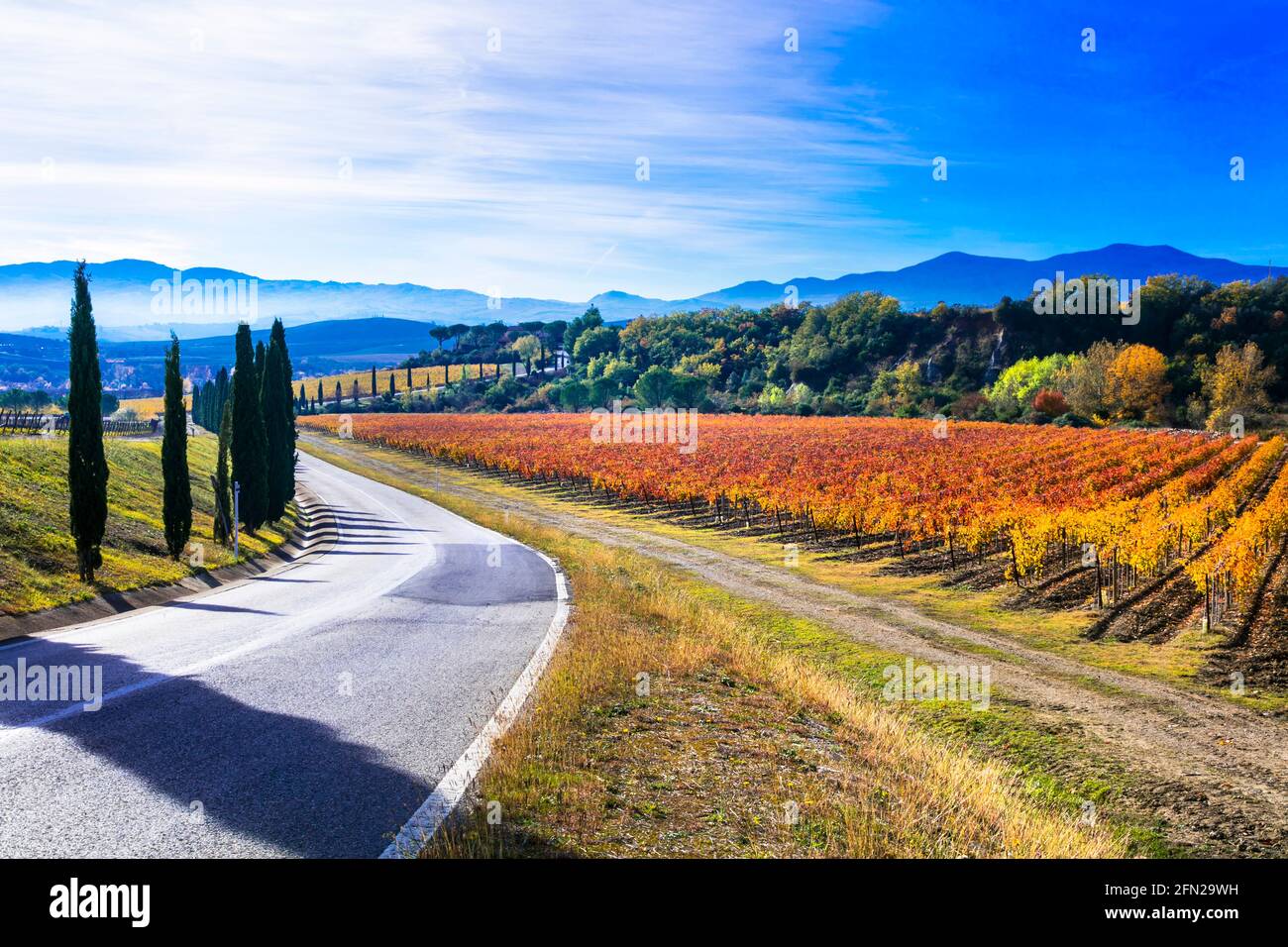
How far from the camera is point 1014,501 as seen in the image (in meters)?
33.1

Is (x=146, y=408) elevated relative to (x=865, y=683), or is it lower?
elevated

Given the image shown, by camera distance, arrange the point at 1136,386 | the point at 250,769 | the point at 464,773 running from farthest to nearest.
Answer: the point at 1136,386, the point at 464,773, the point at 250,769

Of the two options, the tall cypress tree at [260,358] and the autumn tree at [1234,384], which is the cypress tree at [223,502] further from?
the autumn tree at [1234,384]

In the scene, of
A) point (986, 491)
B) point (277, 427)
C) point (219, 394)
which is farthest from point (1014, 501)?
point (219, 394)

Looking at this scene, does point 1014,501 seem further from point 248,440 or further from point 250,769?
point 248,440

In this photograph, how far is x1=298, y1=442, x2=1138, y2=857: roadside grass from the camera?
6992 millimetres

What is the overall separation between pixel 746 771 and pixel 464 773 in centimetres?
280

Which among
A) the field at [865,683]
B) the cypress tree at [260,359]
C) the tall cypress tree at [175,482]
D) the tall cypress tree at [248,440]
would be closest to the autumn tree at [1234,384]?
the field at [865,683]

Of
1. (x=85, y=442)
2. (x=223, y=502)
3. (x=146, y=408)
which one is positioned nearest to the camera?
(x=85, y=442)

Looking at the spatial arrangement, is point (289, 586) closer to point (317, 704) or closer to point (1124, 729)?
point (317, 704)

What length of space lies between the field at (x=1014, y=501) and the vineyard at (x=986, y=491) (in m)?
0.12

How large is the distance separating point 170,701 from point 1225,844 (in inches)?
526
